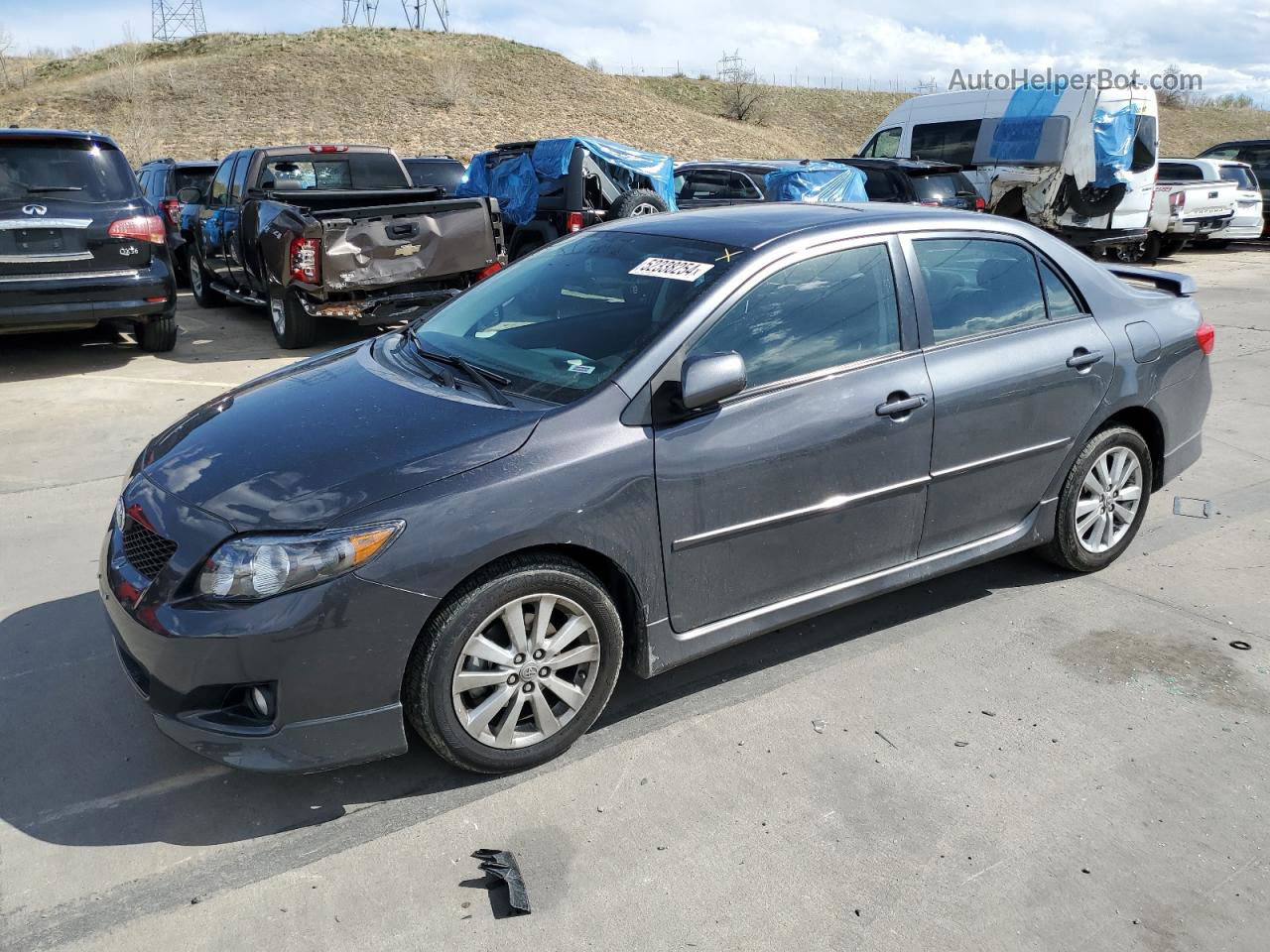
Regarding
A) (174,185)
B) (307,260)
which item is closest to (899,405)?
(307,260)

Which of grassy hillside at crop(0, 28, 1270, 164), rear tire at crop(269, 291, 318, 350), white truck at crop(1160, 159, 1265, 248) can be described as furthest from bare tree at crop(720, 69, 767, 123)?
rear tire at crop(269, 291, 318, 350)

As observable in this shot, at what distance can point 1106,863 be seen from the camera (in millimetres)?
2842

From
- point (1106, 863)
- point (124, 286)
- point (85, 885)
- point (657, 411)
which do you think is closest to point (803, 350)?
point (657, 411)

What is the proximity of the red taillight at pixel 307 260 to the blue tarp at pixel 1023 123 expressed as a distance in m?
10.8

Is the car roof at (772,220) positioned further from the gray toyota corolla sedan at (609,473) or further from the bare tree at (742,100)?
the bare tree at (742,100)

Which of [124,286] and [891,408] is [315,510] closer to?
[891,408]

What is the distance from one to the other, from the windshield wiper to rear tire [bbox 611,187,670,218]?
24.8ft

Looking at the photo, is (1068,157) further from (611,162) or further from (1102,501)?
(1102,501)

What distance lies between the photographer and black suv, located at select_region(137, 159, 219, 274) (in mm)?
13281

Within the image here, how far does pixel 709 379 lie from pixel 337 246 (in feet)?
20.5

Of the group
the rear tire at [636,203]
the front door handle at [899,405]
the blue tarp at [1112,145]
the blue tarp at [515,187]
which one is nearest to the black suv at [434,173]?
the blue tarp at [515,187]

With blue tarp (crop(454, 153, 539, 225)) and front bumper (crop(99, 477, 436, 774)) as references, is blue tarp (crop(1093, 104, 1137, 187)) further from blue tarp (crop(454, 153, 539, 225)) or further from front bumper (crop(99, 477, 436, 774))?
front bumper (crop(99, 477, 436, 774))

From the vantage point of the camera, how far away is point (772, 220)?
3.96 metres

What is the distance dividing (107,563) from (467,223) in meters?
6.46
